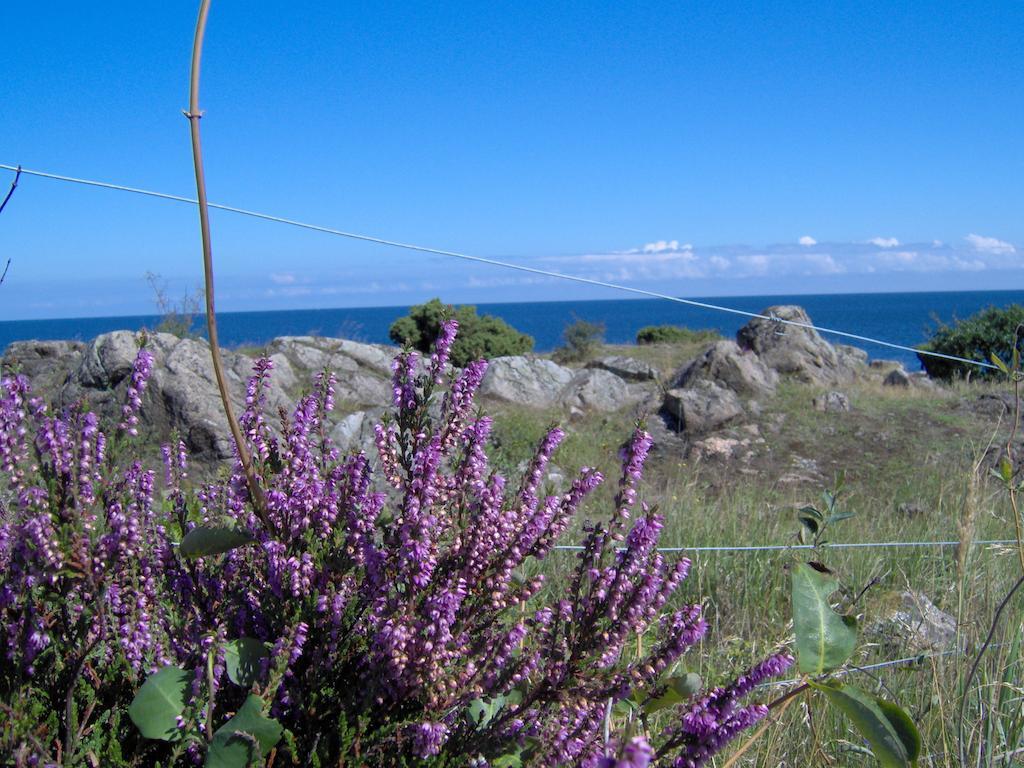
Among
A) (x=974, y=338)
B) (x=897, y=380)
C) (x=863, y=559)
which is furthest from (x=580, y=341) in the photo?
(x=863, y=559)

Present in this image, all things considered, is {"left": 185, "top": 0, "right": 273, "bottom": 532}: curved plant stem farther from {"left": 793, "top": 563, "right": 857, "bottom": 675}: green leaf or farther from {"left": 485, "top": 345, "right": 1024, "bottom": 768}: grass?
{"left": 793, "top": 563, "right": 857, "bottom": 675}: green leaf

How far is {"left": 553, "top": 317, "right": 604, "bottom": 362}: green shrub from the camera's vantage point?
23484 mm

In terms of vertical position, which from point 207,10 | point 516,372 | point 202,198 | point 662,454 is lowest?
point 662,454

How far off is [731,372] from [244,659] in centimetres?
1414

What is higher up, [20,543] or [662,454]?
[20,543]

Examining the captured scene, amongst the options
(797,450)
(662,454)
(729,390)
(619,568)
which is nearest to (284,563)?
(619,568)

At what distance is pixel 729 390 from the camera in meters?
14.0

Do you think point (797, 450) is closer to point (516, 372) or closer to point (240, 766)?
point (516, 372)

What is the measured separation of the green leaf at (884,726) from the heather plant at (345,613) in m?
0.14

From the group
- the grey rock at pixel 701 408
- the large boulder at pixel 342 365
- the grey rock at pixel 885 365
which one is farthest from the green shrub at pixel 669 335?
the large boulder at pixel 342 365

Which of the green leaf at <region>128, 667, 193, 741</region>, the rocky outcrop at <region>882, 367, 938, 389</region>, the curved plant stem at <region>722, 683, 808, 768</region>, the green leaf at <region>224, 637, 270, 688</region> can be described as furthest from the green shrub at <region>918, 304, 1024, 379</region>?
the green leaf at <region>128, 667, 193, 741</region>

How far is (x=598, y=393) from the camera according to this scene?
14.6m

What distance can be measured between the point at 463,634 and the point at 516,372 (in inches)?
521

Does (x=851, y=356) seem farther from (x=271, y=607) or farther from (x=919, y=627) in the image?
(x=271, y=607)
